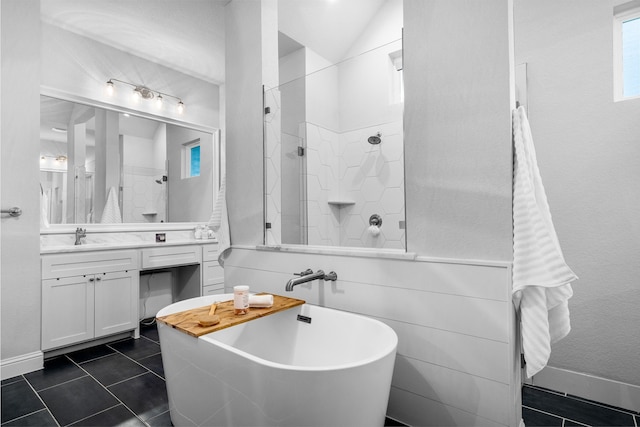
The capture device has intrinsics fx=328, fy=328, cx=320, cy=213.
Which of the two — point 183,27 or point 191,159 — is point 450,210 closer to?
point 183,27

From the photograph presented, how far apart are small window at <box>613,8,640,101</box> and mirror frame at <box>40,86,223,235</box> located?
365 cm

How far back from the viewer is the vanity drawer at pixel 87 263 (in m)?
2.35

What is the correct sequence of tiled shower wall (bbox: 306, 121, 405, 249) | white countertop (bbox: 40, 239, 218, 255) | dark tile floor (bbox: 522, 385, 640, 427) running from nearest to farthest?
dark tile floor (bbox: 522, 385, 640, 427)
white countertop (bbox: 40, 239, 218, 255)
tiled shower wall (bbox: 306, 121, 405, 249)

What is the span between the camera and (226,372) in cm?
122

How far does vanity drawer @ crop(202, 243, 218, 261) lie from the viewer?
11.2ft

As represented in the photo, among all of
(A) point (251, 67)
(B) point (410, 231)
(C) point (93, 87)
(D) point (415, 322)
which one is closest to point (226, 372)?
(D) point (415, 322)

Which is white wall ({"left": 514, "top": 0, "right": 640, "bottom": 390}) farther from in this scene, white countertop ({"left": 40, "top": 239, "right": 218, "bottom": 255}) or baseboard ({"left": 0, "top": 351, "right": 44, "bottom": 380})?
baseboard ({"left": 0, "top": 351, "right": 44, "bottom": 380})

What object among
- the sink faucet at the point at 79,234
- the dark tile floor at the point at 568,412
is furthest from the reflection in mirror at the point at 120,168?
the dark tile floor at the point at 568,412

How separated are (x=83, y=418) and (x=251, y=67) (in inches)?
90.1

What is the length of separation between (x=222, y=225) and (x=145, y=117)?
1826 millimetres

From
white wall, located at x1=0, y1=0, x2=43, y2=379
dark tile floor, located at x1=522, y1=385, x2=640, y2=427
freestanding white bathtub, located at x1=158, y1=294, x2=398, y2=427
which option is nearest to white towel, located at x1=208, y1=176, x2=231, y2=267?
freestanding white bathtub, located at x1=158, y1=294, x2=398, y2=427

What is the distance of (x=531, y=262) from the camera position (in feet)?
4.14

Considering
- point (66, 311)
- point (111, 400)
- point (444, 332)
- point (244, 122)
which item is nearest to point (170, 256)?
point (66, 311)

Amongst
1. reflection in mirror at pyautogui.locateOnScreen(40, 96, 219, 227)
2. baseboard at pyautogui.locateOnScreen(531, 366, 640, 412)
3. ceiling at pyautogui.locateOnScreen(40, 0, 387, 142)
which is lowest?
baseboard at pyautogui.locateOnScreen(531, 366, 640, 412)
